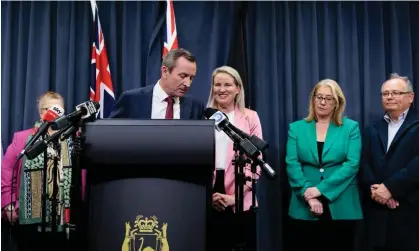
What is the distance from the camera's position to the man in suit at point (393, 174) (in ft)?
10.6

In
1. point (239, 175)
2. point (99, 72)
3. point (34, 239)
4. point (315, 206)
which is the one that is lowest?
point (34, 239)

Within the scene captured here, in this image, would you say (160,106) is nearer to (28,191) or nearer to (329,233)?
(28,191)

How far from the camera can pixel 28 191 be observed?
10.6 ft

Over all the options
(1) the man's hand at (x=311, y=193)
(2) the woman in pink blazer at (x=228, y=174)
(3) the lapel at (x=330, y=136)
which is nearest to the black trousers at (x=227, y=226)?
(2) the woman in pink blazer at (x=228, y=174)

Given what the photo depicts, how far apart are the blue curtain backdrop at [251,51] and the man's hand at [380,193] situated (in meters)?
0.85

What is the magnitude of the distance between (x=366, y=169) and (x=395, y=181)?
0.22 m

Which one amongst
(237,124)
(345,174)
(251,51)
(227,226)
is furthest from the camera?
(251,51)

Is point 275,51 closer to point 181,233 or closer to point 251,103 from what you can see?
point 251,103

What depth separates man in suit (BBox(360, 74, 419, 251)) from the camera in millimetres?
3236

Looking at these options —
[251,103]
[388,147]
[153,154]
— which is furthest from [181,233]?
[251,103]

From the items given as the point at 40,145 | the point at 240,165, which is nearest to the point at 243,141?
the point at 240,165

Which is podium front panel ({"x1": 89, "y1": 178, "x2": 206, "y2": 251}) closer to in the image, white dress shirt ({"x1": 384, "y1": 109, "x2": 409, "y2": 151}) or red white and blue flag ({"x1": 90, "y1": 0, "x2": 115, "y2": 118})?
white dress shirt ({"x1": 384, "y1": 109, "x2": 409, "y2": 151})

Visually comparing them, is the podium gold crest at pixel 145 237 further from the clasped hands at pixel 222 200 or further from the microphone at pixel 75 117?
the clasped hands at pixel 222 200

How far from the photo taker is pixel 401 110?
345cm
